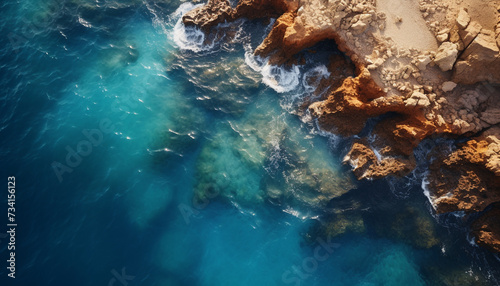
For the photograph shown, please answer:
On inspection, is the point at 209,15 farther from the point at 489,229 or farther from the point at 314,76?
the point at 489,229

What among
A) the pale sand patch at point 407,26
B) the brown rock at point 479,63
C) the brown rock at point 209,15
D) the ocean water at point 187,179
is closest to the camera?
the ocean water at point 187,179

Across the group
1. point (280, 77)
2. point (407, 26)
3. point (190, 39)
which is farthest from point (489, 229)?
point (190, 39)

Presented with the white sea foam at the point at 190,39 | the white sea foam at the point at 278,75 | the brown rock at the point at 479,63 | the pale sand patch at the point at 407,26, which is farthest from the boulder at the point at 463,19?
the white sea foam at the point at 190,39

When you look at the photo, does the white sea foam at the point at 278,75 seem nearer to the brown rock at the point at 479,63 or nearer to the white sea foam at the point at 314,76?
the white sea foam at the point at 314,76

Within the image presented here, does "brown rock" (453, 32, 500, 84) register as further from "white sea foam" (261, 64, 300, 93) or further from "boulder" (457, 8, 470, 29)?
"white sea foam" (261, 64, 300, 93)

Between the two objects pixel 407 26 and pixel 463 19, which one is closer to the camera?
pixel 463 19

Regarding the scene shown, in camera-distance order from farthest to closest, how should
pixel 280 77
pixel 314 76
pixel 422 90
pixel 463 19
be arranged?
pixel 280 77, pixel 314 76, pixel 422 90, pixel 463 19

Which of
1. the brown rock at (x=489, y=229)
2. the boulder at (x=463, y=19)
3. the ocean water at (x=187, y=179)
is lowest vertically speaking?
the ocean water at (x=187, y=179)

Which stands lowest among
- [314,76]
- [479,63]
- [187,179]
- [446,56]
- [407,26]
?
[187,179]

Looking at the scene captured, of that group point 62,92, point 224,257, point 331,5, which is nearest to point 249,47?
point 331,5
